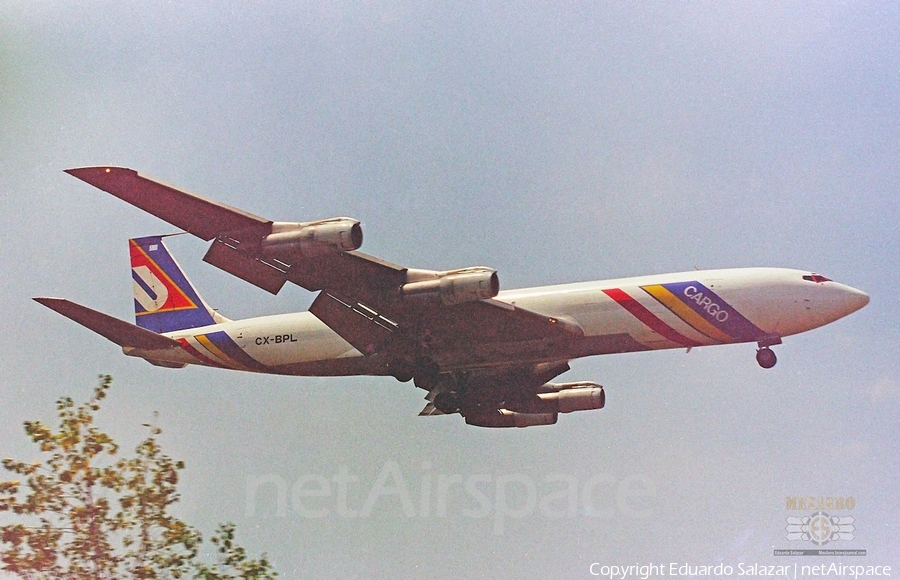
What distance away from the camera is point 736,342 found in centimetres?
2802

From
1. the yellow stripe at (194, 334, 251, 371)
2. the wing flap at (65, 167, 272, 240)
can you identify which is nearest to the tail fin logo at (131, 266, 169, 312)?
the yellow stripe at (194, 334, 251, 371)

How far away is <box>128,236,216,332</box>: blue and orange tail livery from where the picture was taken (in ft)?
111

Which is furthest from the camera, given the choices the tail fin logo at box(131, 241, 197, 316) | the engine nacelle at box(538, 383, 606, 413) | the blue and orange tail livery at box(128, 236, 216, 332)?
the tail fin logo at box(131, 241, 197, 316)

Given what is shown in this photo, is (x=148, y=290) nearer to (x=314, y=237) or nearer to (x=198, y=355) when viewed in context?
(x=198, y=355)

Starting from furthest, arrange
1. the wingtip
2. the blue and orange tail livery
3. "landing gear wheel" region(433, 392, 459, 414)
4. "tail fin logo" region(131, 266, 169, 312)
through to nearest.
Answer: "tail fin logo" region(131, 266, 169, 312), the blue and orange tail livery, "landing gear wheel" region(433, 392, 459, 414), the wingtip

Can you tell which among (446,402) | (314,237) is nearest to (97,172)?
(314,237)

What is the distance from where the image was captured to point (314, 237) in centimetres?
2552

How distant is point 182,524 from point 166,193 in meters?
8.96

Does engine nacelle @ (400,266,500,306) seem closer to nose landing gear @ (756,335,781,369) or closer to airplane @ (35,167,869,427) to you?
airplane @ (35,167,869,427)

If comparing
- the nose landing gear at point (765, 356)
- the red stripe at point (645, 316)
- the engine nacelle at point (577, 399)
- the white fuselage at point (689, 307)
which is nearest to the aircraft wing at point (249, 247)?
the white fuselage at point (689, 307)

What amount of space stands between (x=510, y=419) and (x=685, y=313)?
863 cm

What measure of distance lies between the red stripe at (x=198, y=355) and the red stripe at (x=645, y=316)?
1232cm

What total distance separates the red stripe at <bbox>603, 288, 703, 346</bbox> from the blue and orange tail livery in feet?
42.4

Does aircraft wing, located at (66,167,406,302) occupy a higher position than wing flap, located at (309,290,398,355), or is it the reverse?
aircraft wing, located at (66,167,406,302)
